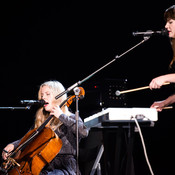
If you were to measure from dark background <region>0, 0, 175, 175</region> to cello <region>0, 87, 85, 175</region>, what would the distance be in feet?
5.30

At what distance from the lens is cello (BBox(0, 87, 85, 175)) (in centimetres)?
241

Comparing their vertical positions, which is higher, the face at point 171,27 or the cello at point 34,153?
the face at point 171,27

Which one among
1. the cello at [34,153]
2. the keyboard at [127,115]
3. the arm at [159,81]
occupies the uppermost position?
the arm at [159,81]

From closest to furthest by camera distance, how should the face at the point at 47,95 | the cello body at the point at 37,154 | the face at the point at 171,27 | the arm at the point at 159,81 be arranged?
the arm at the point at 159,81, the face at the point at 171,27, the cello body at the point at 37,154, the face at the point at 47,95

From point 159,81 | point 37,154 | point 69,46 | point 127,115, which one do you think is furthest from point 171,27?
point 69,46

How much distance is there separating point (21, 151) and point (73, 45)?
250 cm

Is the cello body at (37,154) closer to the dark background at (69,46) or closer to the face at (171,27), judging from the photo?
the face at (171,27)

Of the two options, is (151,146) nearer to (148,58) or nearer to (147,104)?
(147,104)

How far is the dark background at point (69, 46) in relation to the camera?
421cm

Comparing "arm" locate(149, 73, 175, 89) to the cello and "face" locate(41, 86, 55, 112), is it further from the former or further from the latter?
"face" locate(41, 86, 55, 112)

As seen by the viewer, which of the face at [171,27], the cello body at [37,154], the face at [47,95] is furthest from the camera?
the face at [47,95]

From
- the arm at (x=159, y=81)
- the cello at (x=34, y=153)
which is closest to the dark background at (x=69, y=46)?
the cello at (x=34, y=153)

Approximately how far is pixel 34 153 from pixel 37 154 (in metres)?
0.05

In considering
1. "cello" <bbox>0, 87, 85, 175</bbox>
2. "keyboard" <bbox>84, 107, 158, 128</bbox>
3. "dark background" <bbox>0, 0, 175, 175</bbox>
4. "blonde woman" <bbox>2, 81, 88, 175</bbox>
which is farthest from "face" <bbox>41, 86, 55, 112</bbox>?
"keyboard" <bbox>84, 107, 158, 128</bbox>
